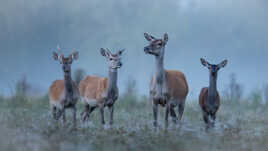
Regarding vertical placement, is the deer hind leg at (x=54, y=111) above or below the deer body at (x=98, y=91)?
below

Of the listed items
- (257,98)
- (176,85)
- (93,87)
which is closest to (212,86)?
(176,85)

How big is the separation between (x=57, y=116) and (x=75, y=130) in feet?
9.25

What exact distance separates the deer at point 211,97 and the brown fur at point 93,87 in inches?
124

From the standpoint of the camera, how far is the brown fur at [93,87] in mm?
12609

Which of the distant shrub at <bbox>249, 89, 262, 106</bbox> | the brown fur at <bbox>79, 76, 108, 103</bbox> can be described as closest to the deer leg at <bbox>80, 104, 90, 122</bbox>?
the brown fur at <bbox>79, 76, 108, 103</bbox>

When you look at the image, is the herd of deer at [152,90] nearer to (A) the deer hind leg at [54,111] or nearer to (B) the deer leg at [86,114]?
(A) the deer hind leg at [54,111]

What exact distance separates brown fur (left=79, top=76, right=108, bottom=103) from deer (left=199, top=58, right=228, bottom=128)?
10.4 ft

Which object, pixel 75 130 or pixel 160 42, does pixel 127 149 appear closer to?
pixel 75 130

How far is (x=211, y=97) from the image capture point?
1209 cm

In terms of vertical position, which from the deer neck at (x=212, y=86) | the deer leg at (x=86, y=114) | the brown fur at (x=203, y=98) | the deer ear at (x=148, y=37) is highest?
the deer ear at (x=148, y=37)

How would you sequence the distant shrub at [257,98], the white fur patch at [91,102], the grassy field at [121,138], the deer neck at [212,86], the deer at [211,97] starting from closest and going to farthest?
the grassy field at [121,138]
the deer at [211,97]
the deer neck at [212,86]
the white fur patch at [91,102]
the distant shrub at [257,98]

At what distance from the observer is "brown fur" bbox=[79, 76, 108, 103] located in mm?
12609

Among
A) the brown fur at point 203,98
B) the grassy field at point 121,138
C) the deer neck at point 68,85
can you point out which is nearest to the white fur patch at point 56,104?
the deer neck at point 68,85

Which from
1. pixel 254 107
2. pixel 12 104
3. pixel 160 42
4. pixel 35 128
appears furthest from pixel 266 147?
pixel 254 107
